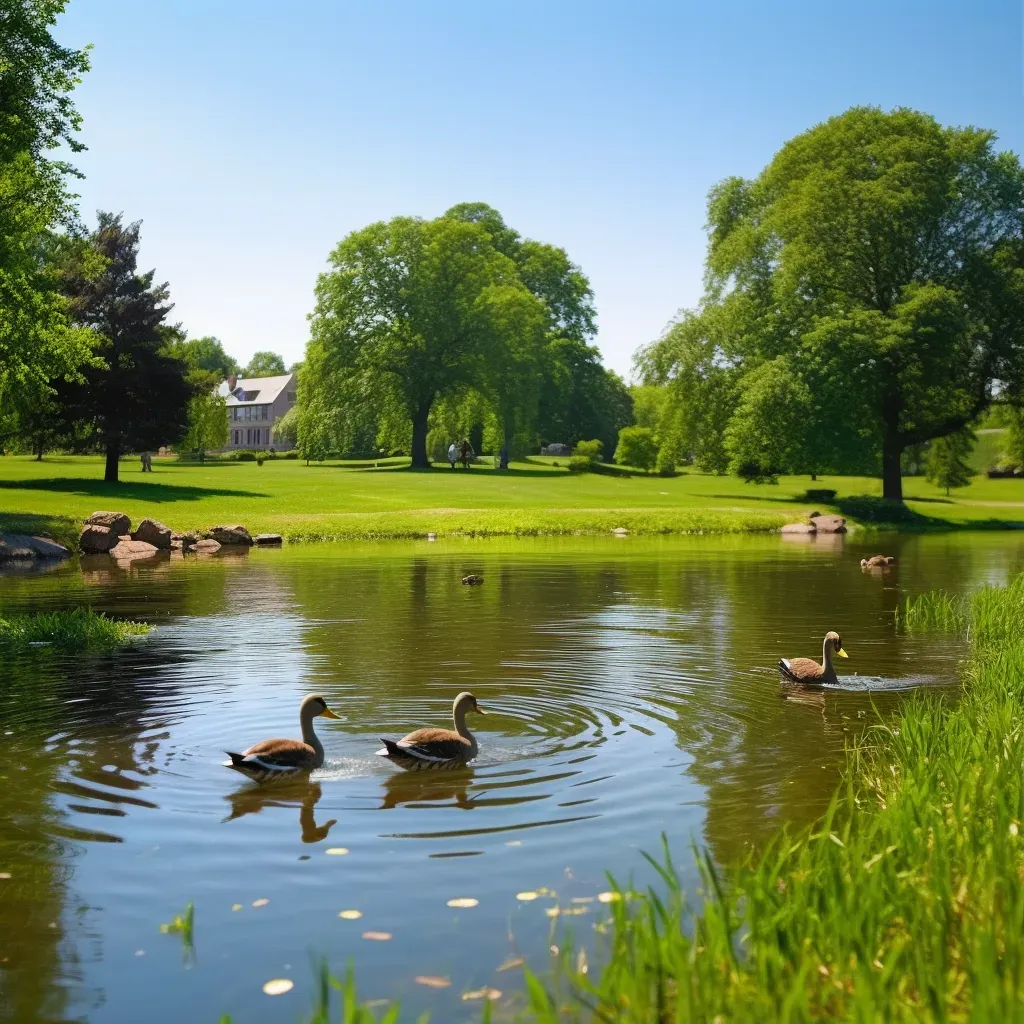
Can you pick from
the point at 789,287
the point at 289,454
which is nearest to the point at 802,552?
the point at 789,287

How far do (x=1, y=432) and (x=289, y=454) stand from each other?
194ft

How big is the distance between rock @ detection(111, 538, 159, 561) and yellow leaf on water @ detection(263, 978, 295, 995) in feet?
117

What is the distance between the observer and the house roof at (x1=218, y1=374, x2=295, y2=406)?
16562cm

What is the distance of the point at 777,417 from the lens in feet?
194

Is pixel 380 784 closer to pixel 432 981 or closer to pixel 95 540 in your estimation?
pixel 432 981

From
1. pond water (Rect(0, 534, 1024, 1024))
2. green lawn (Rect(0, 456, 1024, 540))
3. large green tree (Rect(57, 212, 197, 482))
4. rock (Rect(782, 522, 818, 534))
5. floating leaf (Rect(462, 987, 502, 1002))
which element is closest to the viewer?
floating leaf (Rect(462, 987, 502, 1002))

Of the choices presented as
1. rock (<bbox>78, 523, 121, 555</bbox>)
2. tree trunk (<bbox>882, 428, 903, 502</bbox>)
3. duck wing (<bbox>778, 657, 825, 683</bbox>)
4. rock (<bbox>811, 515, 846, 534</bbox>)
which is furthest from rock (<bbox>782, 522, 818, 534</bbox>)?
duck wing (<bbox>778, 657, 825, 683</bbox>)

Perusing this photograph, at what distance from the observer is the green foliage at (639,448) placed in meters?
101

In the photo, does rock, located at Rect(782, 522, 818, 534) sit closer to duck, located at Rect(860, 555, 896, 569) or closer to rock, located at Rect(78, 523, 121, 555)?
duck, located at Rect(860, 555, 896, 569)

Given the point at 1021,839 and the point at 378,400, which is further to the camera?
the point at 378,400

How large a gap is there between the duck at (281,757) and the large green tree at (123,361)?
53.6 m

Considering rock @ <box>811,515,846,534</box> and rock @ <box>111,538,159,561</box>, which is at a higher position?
rock @ <box>811,515,846,534</box>

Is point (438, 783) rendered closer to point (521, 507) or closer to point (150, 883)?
point (150, 883)

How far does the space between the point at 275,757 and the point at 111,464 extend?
59.0 metres
